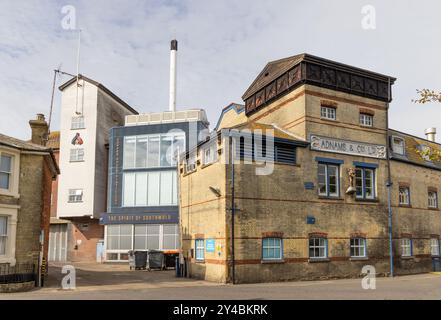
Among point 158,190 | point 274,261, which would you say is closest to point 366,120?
point 274,261

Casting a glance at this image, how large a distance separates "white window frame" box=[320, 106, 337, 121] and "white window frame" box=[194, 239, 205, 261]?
963cm

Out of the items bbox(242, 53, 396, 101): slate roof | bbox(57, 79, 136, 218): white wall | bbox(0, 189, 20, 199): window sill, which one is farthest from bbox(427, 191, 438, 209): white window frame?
bbox(57, 79, 136, 218): white wall

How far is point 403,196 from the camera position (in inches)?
1040

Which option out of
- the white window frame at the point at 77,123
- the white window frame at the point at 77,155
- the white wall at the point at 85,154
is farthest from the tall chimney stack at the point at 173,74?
the white window frame at the point at 77,155

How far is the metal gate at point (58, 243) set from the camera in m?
45.3

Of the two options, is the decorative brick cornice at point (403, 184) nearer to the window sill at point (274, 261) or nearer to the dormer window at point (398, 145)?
the dormer window at point (398, 145)

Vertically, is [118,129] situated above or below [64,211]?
above

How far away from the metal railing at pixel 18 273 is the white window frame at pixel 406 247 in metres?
20.4

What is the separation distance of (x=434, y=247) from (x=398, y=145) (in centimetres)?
728
